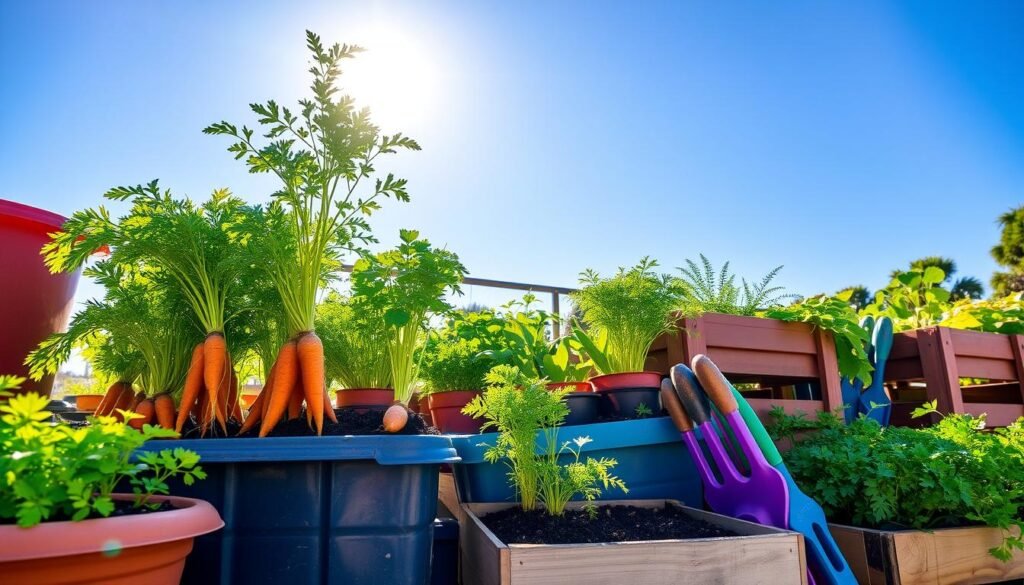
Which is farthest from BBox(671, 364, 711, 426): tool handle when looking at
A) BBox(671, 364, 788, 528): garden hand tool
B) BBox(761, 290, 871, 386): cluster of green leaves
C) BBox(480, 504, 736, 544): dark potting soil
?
BBox(761, 290, 871, 386): cluster of green leaves

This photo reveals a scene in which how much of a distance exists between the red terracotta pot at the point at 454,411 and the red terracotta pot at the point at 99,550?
97 cm

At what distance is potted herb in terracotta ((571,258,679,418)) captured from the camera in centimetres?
160

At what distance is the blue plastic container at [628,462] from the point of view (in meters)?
1.38

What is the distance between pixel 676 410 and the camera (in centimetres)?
138

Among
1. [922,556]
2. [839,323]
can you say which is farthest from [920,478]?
[839,323]

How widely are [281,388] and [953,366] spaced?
7.53ft

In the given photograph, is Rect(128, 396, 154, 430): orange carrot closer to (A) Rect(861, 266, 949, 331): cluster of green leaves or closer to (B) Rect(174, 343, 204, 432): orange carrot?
(B) Rect(174, 343, 204, 432): orange carrot

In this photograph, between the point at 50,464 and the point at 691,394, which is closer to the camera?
the point at 50,464

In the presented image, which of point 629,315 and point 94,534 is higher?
point 629,315

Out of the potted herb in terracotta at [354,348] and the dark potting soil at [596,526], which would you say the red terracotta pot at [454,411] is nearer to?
the potted herb in terracotta at [354,348]

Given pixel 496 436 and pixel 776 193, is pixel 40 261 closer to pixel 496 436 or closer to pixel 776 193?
pixel 496 436

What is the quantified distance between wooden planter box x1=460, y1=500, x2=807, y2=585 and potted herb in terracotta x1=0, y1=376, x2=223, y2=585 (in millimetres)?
506

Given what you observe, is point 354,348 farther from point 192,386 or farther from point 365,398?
point 192,386

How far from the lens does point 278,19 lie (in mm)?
2217
